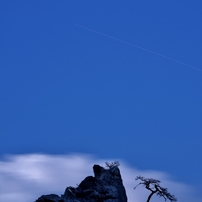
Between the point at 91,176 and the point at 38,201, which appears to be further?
the point at 91,176

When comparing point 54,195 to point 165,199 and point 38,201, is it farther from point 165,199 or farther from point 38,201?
point 165,199

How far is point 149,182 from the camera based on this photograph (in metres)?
62.1

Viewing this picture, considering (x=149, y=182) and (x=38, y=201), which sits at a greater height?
(x=149, y=182)

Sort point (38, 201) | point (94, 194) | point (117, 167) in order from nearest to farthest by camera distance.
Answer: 1. point (38, 201)
2. point (94, 194)
3. point (117, 167)

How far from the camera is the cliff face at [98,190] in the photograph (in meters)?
53.1

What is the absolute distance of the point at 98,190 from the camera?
55.9 metres

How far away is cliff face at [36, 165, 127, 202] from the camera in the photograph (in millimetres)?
53100

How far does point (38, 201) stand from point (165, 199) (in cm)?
1848

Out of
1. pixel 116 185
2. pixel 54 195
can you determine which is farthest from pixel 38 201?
pixel 116 185

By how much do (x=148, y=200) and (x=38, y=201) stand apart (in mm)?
16101

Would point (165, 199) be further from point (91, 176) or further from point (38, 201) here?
point (38, 201)

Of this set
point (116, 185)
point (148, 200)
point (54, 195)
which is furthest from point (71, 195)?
point (148, 200)

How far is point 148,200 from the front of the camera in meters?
61.5

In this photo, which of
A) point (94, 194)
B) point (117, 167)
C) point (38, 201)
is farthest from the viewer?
point (117, 167)
